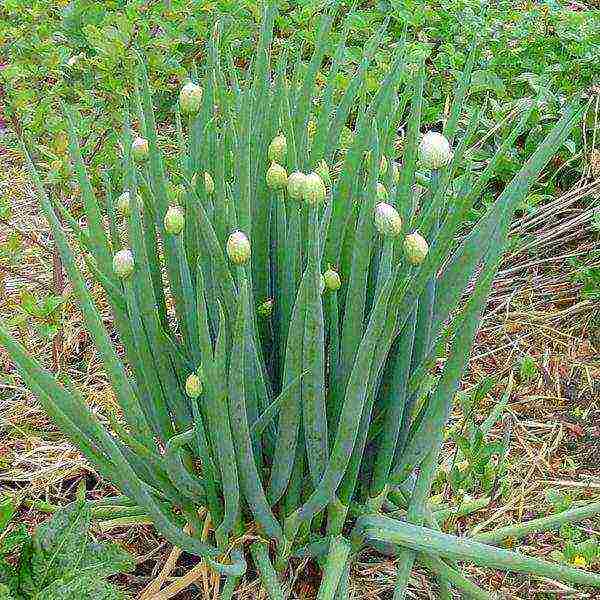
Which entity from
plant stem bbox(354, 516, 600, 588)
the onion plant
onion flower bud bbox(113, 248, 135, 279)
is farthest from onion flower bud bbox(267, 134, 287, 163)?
plant stem bbox(354, 516, 600, 588)

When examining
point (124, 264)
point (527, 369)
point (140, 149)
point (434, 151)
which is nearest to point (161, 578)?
point (124, 264)

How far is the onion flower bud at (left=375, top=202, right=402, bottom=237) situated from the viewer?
102 centimetres

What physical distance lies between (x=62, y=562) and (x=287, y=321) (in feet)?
1.58

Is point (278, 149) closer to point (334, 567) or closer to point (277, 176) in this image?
point (277, 176)

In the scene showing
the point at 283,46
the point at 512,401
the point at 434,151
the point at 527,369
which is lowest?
the point at 512,401

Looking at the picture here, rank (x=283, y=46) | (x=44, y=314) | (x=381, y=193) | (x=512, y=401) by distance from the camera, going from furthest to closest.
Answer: (x=283, y=46)
(x=512, y=401)
(x=44, y=314)
(x=381, y=193)

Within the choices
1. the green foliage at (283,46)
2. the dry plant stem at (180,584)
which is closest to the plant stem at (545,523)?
the dry plant stem at (180,584)

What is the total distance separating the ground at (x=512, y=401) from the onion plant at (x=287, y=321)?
0.61 feet

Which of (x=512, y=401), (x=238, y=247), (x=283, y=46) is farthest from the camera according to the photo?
(x=283, y=46)

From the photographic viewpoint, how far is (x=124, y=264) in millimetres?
1045

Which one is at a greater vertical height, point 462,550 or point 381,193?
point 381,193

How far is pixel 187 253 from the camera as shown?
1.20m

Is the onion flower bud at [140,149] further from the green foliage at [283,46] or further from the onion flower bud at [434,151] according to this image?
the green foliage at [283,46]

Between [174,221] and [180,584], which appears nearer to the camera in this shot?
[174,221]
